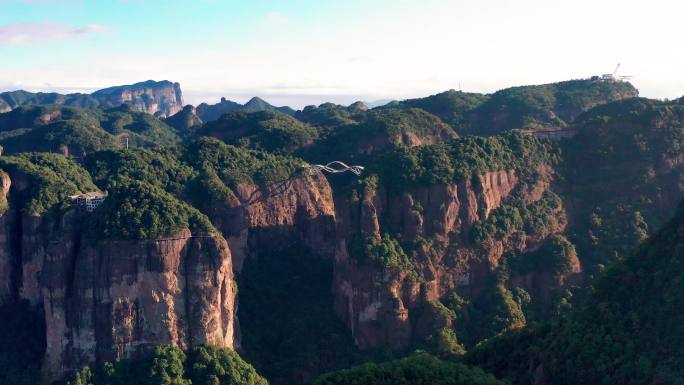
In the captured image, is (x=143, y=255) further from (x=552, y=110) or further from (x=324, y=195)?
(x=552, y=110)

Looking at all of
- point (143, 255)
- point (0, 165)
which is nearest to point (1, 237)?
point (0, 165)

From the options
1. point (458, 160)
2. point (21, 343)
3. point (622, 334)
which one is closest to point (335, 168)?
point (458, 160)

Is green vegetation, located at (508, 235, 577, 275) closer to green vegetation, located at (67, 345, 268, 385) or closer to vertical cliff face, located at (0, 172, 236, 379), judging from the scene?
green vegetation, located at (67, 345, 268, 385)

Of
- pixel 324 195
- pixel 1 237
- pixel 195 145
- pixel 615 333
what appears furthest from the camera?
pixel 195 145

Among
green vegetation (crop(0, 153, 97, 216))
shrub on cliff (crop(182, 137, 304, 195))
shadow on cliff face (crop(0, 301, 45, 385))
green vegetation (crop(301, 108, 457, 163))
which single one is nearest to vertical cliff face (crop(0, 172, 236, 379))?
shadow on cliff face (crop(0, 301, 45, 385))

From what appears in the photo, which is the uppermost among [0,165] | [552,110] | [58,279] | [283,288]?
[552,110]

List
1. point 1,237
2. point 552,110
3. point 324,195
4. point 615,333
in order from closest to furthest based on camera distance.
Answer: point 615,333
point 1,237
point 324,195
point 552,110
